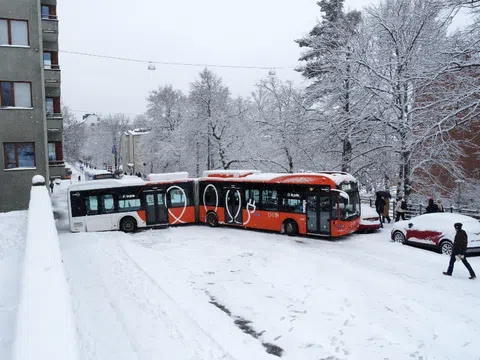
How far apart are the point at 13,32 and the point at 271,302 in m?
21.6

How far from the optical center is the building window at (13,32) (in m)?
23.0

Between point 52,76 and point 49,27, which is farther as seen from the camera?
point 52,76

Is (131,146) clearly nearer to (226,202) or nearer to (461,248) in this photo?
(226,202)

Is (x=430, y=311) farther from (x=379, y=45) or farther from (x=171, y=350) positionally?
(x=379, y=45)

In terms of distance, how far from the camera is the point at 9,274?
873 centimetres

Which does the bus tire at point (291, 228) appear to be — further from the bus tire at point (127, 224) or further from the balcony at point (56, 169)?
the balcony at point (56, 169)

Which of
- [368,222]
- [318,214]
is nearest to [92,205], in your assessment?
[318,214]

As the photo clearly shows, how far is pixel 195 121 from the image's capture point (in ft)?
127

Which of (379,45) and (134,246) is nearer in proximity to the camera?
(134,246)

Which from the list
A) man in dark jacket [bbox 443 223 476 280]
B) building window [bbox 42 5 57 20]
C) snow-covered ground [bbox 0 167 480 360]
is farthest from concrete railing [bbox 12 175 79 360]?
building window [bbox 42 5 57 20]

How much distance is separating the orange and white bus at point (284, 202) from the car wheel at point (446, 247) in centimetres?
411

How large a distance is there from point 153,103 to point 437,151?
136ft

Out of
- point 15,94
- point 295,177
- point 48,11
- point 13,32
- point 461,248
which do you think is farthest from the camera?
point 48,11

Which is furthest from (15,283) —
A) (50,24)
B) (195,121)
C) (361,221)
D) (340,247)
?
(195,121)
